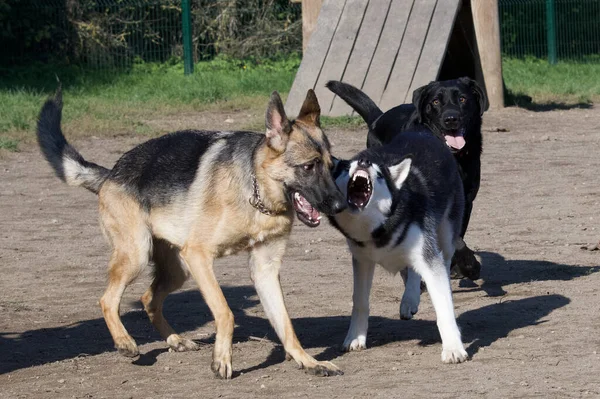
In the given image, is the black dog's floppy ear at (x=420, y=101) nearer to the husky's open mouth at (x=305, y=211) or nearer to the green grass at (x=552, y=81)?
the husky's open mouth at (x=305, y=211)

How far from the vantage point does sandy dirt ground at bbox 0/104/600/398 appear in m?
4.60

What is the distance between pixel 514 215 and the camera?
333 inches

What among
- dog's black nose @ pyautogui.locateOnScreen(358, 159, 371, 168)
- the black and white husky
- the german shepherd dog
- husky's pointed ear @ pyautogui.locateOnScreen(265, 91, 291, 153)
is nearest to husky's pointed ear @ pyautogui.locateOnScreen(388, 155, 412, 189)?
the black and white husky

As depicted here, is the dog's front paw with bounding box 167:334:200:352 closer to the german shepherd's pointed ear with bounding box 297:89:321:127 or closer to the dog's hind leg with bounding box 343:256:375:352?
the dog's hind leg with bounding box 343:256:375:352

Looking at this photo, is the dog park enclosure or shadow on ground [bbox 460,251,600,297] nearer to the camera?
shadow on ground [bbox 460,251,600,297]

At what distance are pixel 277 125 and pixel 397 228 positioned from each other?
77 centimetres

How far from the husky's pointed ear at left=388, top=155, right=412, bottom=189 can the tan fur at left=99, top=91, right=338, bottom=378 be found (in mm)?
419

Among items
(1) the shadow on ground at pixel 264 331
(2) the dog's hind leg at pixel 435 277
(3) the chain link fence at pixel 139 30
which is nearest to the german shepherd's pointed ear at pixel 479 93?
(1) the shadow on ground at pixel 264 331

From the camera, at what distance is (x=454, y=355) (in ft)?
16.0

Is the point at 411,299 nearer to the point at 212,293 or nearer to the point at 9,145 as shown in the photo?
the point at 212,293

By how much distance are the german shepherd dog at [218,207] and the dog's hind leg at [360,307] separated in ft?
1.39

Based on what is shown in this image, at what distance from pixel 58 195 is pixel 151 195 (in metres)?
4.56

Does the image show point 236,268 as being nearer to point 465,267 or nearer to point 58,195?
point 465,267

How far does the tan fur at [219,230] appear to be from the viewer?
4.80 meters
